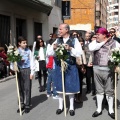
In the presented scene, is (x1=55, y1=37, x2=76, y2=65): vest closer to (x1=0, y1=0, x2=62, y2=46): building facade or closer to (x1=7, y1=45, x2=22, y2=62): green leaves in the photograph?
(x1=7, y1=45, x2=22, y2=62): green leaves

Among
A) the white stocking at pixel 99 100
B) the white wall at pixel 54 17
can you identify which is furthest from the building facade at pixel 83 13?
the white stocking at pixel 99 100

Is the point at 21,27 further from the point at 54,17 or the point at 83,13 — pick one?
the point at 83,13

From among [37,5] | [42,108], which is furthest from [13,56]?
[37,5]

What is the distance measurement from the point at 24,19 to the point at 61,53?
12.8 m

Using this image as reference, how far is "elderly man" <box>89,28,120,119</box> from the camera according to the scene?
6273 mm

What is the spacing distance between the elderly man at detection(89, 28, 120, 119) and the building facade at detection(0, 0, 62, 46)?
980 centimetres

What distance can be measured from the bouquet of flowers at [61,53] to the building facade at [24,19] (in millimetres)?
9621

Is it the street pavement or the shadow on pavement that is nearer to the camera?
the street pavement

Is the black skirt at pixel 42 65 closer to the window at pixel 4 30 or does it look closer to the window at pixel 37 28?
the window at pixel 4 30

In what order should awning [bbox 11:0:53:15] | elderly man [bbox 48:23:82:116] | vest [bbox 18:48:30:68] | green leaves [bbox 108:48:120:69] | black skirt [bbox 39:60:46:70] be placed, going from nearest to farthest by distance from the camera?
1. green leaves [bbox 108:48:120:69]
2. elderly man [bbox 48:23:82:116]
3. vest [bbox 18:48:30:68]
4. black skirt [bbox 39:60:46:70]
5. awning [bbox 11:0:53:15]

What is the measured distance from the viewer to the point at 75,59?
21.7ft

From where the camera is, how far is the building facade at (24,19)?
16.0 m

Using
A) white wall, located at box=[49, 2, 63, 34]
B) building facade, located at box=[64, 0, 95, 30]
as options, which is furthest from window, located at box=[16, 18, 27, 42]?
building facade, located at box=[64, 0, 95, 30]

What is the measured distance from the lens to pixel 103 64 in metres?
6.30
